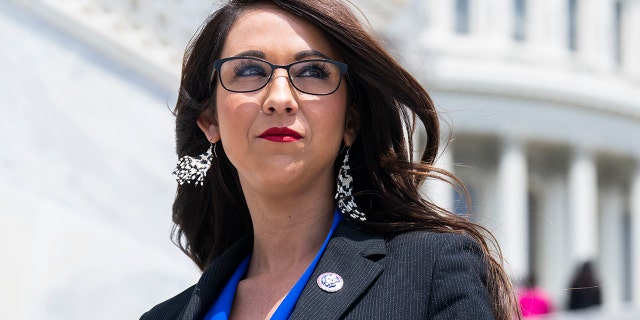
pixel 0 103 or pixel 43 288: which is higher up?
pixel 0 103

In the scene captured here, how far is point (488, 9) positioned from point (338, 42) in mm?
51454

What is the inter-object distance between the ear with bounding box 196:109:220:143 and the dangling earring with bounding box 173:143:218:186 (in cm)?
10

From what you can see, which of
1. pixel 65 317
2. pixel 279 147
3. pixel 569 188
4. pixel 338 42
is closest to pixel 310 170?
pixel 279 147

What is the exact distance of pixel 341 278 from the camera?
9.86 feet

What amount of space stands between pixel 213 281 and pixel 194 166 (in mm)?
393

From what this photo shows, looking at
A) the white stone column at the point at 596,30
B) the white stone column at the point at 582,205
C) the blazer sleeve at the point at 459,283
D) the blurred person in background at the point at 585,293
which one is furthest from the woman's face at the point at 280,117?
the white stone column at the point at 596,30

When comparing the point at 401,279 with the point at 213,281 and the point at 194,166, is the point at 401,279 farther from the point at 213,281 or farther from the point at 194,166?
the point at 194,166

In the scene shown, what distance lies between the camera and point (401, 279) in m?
2.92

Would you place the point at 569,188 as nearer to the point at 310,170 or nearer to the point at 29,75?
the point at 29,75

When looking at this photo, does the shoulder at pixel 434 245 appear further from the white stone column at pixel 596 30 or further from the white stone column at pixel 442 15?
the white stone column at pixel 596 30

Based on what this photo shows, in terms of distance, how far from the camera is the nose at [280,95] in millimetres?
3041

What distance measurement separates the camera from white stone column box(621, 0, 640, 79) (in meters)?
54.9

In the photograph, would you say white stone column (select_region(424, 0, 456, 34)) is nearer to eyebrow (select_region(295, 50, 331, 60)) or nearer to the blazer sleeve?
eyebrow (select_region(295, 50, 331, 60))

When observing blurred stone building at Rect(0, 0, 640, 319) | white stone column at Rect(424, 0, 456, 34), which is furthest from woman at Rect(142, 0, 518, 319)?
white stone column at Rect(424, 0, 456, 34)
